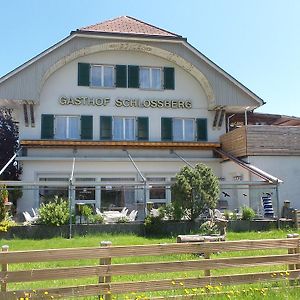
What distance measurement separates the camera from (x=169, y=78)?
2484cm

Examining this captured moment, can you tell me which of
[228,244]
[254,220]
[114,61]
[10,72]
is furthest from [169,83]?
[228,244]

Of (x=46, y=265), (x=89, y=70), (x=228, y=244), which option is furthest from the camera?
(x=89, y=70)

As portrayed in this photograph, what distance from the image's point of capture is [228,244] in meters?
6.62

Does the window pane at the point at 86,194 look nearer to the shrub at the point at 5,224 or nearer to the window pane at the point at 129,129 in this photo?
the window pane at the point at 129,129

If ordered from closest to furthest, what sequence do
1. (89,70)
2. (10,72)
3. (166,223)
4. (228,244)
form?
1. (228,244)
2. (166,223)
3. (10,72)
4. (89,70)

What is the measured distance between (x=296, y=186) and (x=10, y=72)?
48.8ft

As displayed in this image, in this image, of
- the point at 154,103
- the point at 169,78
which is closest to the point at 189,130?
the point at 154,103

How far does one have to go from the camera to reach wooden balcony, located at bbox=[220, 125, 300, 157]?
2117 cm

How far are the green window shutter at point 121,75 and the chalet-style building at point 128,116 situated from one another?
2.2 inches

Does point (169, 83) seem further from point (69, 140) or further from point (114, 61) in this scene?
point (69, 140)

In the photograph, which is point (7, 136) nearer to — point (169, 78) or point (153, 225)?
point (169, 78)

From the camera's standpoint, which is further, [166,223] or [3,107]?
[3,107]

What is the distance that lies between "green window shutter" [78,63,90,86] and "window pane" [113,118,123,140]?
2461 millimetres

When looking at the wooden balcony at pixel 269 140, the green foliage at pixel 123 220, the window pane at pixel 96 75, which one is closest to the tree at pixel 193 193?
the green foliage at pixel 123 220
